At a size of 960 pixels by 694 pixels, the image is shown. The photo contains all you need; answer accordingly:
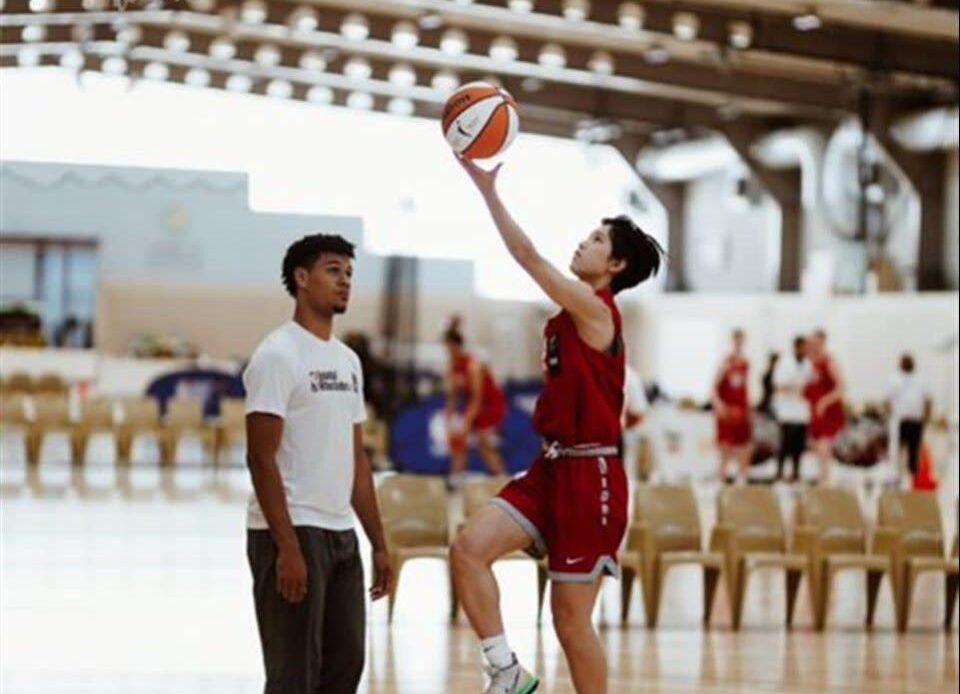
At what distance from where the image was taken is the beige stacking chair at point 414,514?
11.8m

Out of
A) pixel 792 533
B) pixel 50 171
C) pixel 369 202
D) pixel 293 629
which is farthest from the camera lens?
pixel 369 202

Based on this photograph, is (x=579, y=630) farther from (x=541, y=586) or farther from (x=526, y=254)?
(x=541, y=586)

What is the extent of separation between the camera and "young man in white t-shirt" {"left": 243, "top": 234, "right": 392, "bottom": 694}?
609 cm

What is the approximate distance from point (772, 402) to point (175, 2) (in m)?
13.5

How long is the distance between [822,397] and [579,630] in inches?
579

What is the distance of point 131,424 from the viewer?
21.7m

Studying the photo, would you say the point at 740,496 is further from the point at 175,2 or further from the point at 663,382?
the point at 663,382

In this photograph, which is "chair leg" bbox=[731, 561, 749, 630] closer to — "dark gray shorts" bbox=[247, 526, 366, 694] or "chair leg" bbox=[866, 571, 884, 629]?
"chair leg" bbox=[866, 571, 884, 629]

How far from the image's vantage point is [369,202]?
1741 centimetres

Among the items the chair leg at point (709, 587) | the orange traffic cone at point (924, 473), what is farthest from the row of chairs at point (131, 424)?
the chair leg at point (709, 587)

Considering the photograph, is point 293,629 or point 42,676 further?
point 42,676

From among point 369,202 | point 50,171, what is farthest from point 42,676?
point 369,202

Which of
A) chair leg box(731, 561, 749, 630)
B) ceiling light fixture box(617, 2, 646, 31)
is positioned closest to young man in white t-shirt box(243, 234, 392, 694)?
chair leg box(731, 561, 749, 630)

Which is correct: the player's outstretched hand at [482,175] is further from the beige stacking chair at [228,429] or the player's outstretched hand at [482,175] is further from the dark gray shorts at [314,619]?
the beige stacking chair at [228,429]
